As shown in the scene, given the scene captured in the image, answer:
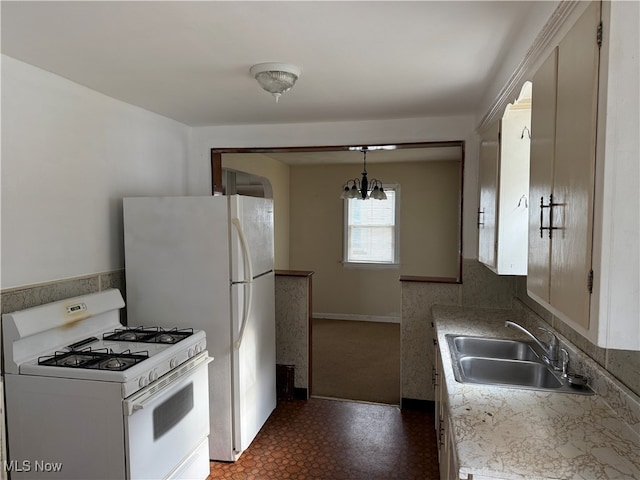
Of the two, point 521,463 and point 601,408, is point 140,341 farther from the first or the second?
point 601,408

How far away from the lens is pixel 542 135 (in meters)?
1.48

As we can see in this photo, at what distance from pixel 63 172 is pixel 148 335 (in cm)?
103

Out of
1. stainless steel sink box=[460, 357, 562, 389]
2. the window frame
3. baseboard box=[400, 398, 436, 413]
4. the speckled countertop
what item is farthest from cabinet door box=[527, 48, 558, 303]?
the window frame

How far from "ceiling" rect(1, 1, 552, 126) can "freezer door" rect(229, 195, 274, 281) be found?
0.71 meters

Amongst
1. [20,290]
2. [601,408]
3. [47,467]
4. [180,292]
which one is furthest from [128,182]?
[601,408]

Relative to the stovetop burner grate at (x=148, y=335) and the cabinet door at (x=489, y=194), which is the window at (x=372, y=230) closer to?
the cabinet door at (x=489, y=194)

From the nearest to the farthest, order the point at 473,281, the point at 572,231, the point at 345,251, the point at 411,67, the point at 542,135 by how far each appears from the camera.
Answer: the point at 572,231 < the point at 542,135 < the point at 411,67 < the point at 473,281 < the point at 345,251

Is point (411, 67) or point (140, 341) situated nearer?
point (411, 67)

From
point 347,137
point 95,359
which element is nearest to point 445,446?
point 95,359

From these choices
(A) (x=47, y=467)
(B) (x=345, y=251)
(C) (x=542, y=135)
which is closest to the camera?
(C) (x=542, y=135)

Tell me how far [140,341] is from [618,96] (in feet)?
7.68

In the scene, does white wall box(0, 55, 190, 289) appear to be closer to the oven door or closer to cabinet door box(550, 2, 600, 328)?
the oven door

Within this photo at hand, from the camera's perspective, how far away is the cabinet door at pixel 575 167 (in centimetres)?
106

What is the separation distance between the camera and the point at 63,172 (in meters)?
2.27
